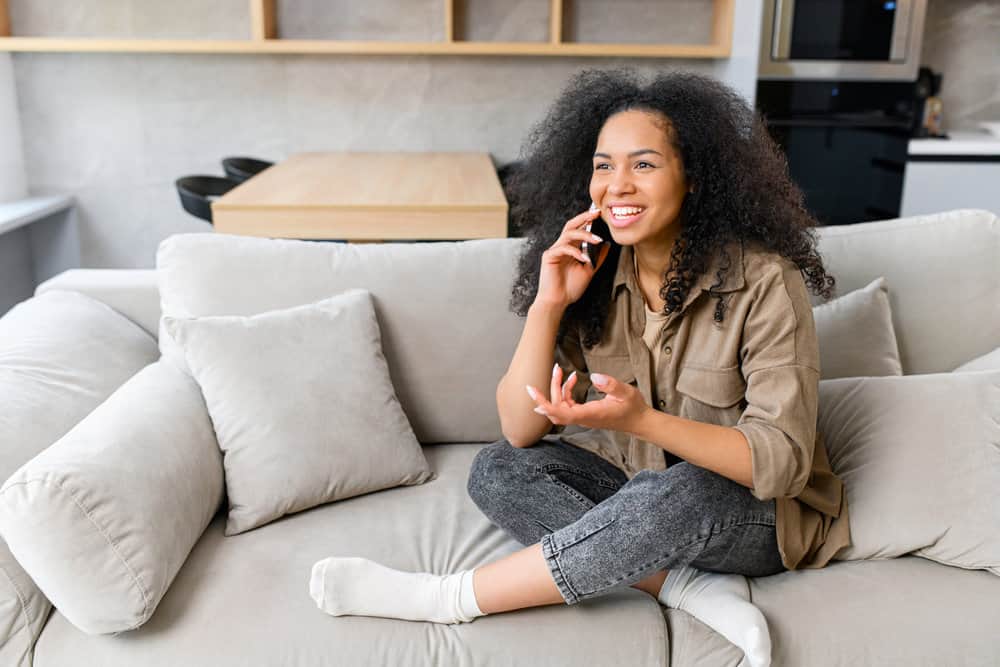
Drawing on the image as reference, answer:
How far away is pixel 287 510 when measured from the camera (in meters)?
1.61

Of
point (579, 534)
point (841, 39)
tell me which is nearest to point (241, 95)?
point (841, 39)

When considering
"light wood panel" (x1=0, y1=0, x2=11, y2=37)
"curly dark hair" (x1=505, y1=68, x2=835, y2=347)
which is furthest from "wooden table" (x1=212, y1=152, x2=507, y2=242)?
"light wood panel" (x1=0, y1=0, x2=11, y2=37)

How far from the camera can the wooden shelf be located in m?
3.81

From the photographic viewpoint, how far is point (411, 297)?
1.88 metres

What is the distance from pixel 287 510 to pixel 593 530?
Result: 575mm

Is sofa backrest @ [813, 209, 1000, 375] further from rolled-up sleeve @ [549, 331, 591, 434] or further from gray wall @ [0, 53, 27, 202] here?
gray wall @ [0, 53, 27, 202]

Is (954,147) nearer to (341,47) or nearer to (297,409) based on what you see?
(341,47)

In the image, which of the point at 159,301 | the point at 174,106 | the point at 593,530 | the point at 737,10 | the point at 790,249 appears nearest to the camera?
the point at 593,530

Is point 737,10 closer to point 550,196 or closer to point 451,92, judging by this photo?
point 451,92

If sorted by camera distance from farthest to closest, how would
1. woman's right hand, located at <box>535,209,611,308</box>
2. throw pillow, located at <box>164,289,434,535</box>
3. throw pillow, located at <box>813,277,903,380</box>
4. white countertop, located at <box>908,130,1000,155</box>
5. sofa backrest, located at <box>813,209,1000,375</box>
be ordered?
1. white countertop, located at <box>908,130,1000,155</box>
2. sofa backrest, located at <box>813,209,1000,375</box>
3. throw pillow, located at <box>813,277,903,380</box>
4. throw pillow, located at <box>164,289,434,535</box>
5. woman's right hand, located at <box>535,209,611,308</box>

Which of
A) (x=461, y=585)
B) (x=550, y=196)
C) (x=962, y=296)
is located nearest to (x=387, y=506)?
(x=461, y=585)

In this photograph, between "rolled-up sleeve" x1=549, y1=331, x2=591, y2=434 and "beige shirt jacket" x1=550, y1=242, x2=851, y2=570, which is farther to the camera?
"rolled-up sleeve" x1=549, y1=331, x2=591, y2=434

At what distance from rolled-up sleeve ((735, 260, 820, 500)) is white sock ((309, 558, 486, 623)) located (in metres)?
0.46

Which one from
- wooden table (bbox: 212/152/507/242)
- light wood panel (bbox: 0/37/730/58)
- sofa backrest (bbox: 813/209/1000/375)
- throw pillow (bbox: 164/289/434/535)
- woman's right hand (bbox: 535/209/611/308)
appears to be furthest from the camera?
light wood panel (bbox: 0/37/730/58)
